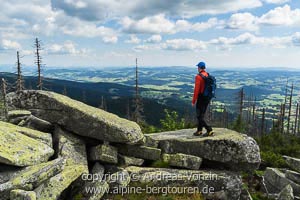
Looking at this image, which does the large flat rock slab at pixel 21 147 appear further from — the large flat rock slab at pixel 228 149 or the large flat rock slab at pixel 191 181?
the large flat rock slab at pixel 228 149

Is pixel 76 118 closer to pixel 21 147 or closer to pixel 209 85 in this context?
pixel 21 147

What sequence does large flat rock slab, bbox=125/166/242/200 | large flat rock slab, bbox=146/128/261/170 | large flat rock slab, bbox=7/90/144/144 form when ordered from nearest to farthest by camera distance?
large flat rock slab, bbox=125/166/242/200
large flat rock slab, bbox=146/128/261/170
large flat rock slab, bbox=7/90/144/144

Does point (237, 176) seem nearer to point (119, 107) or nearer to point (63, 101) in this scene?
point (63, 101)

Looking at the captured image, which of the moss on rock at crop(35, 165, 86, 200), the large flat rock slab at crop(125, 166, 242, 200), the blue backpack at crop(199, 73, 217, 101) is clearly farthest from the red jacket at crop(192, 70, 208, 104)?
the moss on rock at crop(35, 165, 86, 200)

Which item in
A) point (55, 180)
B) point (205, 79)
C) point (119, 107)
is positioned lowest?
point (119, 107)

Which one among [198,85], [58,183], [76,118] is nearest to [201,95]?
[198,85]

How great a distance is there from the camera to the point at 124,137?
1492 centimetres

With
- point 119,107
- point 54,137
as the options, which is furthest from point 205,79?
point 119,107

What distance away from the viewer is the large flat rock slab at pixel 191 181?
1373cm

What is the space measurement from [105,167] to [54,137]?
3.42 m

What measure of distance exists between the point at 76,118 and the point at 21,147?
3951mm

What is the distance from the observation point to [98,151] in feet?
48.6

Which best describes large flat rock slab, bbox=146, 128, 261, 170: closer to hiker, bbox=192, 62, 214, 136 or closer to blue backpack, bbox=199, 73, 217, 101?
hiker, bbox=192, 62, 214, 136

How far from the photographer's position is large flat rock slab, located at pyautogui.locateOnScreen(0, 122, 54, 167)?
37.0 ft
